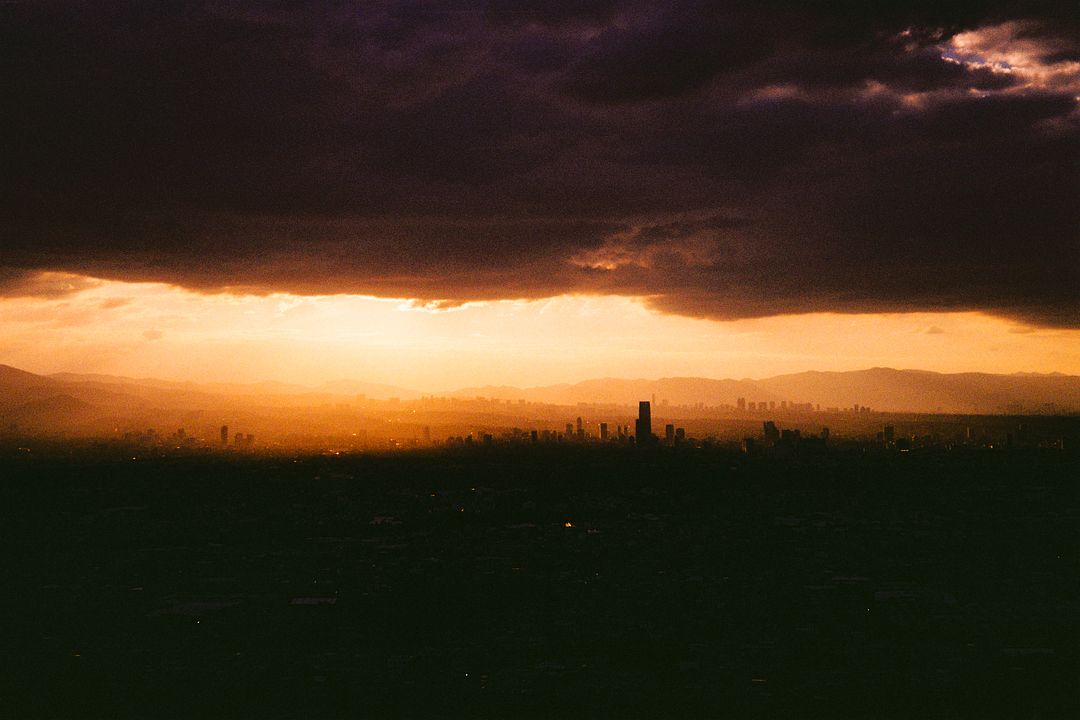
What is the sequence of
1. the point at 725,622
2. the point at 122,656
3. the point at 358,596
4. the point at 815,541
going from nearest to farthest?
the point at 122,656
the point at 725,622
the point at 358,596
the point at 815,541

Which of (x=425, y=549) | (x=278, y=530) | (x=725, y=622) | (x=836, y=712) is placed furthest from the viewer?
(x=278, y=530)

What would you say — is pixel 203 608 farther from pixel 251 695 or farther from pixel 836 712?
pixel 836 712

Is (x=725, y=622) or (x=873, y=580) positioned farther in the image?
(x=873, y=580)

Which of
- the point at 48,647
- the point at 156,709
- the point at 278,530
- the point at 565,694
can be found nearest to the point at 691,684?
the point at 565,694

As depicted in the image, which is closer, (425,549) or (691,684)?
(691,684)

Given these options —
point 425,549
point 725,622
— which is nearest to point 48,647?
point 725,622

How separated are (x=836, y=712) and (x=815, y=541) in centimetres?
7144

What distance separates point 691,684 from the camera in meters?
43.4

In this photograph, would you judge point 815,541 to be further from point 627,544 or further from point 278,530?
point 278,530

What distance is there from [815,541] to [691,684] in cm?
6915

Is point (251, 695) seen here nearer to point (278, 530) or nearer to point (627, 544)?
point (627, 544)

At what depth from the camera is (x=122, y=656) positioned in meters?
48.7

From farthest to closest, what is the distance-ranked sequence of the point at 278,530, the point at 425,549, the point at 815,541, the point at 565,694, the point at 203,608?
the point at 278,530, the point at 815,541, the point at 425,549, the point at 203,608, the point at 565,694

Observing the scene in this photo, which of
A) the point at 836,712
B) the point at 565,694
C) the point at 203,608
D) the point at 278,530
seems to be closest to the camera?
the point at 836,712
